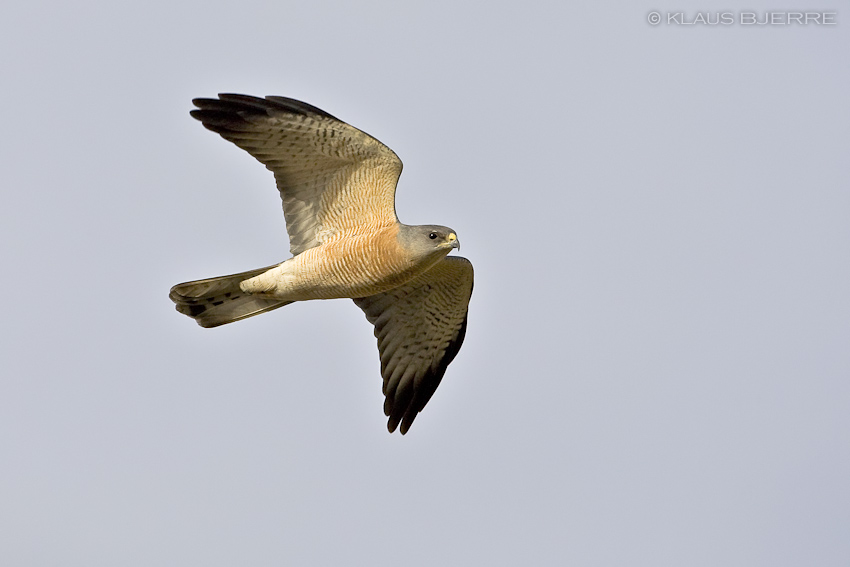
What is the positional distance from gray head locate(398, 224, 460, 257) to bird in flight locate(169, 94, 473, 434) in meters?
0.01

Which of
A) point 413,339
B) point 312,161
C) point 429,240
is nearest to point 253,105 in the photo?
point 312,161

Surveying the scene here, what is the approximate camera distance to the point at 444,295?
1895 cm

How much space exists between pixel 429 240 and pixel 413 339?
3.27 metres

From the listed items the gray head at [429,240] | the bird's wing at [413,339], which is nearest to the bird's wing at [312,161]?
the gray head at [429,240]

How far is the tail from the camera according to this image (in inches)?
707

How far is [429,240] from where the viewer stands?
53.6ft

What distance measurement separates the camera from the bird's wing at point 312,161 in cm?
1661

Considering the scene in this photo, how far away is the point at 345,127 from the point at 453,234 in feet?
6.23

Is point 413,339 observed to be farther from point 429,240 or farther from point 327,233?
point 429,240

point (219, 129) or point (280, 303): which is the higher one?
point (219, 129)

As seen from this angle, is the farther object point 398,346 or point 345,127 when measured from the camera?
point 398,346

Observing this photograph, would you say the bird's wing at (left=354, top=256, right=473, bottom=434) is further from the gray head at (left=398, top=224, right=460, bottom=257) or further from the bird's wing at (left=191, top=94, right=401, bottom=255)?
the gray head at (left=398, top=224, right=460, bottom=257)

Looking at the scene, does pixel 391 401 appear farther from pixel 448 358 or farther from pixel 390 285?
pixel 390 285

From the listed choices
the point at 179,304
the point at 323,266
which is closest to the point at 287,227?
the point at 323,266
